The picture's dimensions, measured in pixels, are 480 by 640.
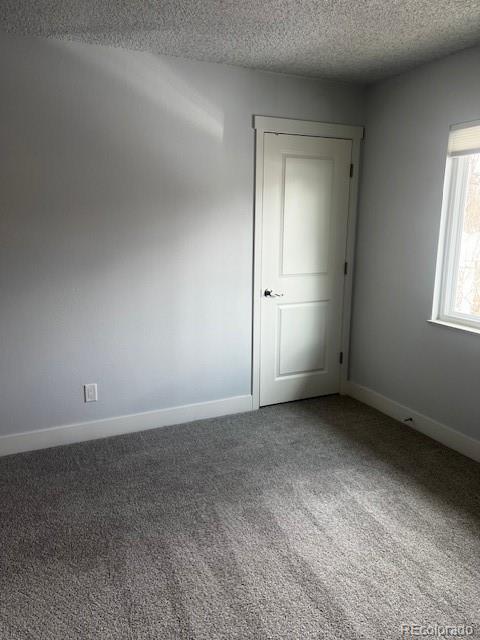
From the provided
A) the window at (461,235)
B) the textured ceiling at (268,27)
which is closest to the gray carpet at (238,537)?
the window at (461,235)

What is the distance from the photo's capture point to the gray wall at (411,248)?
304 centimetres

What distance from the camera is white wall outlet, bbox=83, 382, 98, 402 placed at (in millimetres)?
3195

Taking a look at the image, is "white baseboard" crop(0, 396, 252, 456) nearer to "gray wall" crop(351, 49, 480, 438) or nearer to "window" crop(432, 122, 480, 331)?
"gray wall" crop(351, 49, 480, 438)

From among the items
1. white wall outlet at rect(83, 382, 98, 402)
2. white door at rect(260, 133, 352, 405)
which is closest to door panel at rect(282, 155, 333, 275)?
white door at rect(260, 133, 352, 405)

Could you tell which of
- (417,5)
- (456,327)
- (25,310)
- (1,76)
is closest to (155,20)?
(1,76)

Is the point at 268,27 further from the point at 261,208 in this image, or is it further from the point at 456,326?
the point at 456,326

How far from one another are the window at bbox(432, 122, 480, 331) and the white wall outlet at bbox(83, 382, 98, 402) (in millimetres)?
2389

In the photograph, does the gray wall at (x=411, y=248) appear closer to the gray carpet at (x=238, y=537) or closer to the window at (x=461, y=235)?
the window at (x=461, y=235)

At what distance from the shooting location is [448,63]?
9.85ft

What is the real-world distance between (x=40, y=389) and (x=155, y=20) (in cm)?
225

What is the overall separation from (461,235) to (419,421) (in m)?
1.32

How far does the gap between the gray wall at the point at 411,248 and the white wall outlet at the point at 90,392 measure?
214cm

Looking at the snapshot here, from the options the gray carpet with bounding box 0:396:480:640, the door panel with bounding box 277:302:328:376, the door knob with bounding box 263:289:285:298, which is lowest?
the gray carpet with bounding box 0:396:480:640

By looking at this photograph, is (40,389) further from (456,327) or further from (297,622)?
(456,327)
